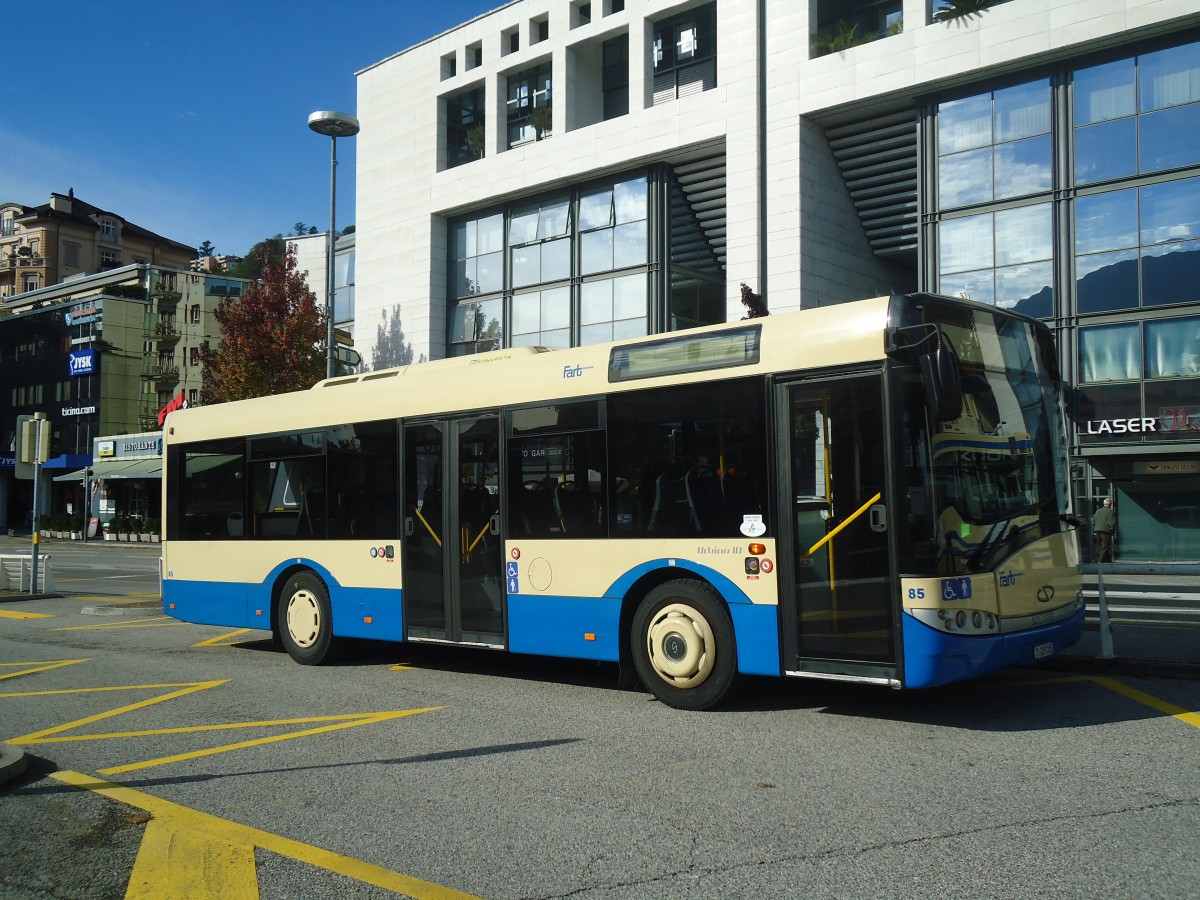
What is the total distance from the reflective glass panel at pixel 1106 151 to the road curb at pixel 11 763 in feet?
81.1

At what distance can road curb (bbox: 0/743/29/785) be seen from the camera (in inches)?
238

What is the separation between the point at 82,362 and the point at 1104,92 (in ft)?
222

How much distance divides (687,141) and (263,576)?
68.8ft

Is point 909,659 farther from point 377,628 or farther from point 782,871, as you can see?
point 377,628

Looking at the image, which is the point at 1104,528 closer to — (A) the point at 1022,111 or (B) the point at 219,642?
(A) the point at 1022,111

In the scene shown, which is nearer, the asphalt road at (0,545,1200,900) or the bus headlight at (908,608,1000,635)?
the asphalt road at (0,545,1200,900)

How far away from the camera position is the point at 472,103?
36875mm

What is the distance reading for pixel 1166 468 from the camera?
24.8 meters

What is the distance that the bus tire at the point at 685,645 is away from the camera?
306 inches

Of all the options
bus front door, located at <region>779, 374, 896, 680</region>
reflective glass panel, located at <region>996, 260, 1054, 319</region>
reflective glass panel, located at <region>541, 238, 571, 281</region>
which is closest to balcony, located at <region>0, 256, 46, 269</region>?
reflective glass panel, located at <region>541, 238, 571, 281</region>

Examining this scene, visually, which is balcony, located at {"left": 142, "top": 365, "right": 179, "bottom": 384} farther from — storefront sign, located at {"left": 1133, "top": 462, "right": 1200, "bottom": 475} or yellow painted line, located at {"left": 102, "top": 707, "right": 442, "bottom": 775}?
yellow painted line, located at {"left": 102, "top": 707, "right": 442, "bottom": 775}

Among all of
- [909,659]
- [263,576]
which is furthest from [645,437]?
[263,576]


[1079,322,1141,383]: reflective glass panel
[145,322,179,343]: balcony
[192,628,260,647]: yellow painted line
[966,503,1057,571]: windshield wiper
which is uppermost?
[145,322,179,343]: balcony

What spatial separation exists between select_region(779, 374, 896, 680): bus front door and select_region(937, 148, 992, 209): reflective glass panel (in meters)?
20.6
